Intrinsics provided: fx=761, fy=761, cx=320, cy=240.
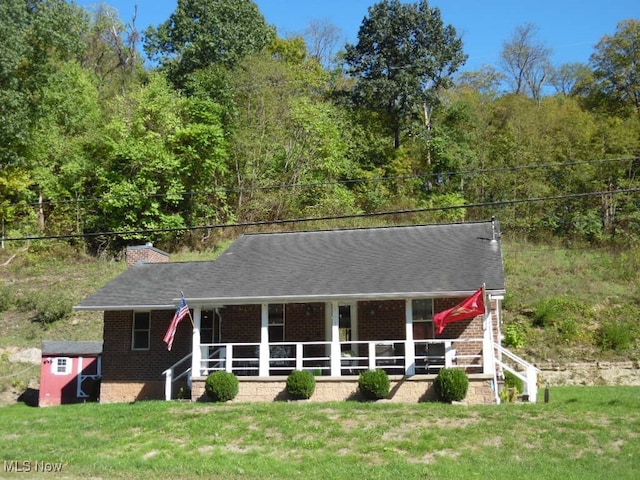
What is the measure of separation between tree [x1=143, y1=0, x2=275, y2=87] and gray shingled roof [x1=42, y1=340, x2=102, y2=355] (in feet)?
94.8

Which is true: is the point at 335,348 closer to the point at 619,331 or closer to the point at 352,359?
the point at 352,359

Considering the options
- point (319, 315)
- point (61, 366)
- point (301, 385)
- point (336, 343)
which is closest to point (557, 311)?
point (319, 315)

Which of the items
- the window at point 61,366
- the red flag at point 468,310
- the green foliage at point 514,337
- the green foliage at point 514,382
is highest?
the red flag at point 468,310

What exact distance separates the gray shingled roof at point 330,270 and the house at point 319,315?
0.04 m

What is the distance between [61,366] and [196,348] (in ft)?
21.4

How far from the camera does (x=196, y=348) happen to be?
21.8 metres

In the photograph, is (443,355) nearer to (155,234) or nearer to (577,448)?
(577,448)

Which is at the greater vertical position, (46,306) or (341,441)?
(46,306)

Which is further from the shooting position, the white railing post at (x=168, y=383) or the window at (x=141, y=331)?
the window at (x=141, y=331)

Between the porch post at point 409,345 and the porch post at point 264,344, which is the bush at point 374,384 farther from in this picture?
the porch post at point 264,344

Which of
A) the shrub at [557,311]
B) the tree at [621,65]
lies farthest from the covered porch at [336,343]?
the tree at [621,65]

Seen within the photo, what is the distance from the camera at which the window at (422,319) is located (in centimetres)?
2216

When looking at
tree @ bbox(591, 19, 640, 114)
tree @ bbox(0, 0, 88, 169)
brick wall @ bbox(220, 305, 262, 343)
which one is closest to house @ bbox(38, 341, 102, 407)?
brick wall @ bbox(220, 305, 262, 343)

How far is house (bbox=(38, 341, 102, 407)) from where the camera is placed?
25344 millimetres
